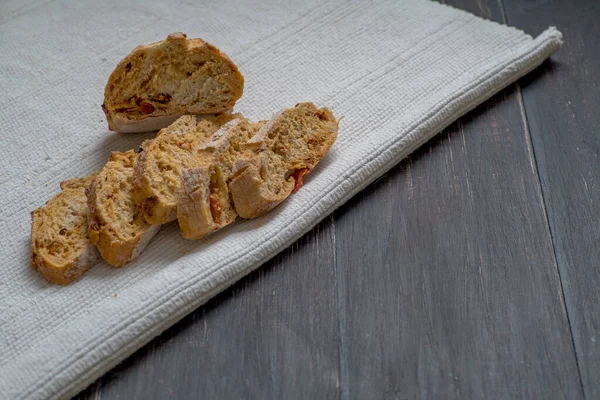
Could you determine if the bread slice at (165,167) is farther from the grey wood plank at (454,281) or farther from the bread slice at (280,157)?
the grey wood plank at (454,281)

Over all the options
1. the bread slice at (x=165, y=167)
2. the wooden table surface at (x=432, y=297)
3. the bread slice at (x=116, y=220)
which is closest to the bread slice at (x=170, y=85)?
the bread slice at (x=165, y=167)

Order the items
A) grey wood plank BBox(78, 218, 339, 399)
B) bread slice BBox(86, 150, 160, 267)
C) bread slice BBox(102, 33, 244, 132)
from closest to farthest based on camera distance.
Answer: grey wood plank BBox(78, 218, 339, 399) → bread slice BBox(86, 150, 160, 267) → bread slice BBox(102, 33, 244, 132)

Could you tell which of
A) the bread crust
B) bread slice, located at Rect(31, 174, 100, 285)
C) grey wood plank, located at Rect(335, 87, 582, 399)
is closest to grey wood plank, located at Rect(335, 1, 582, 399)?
grey wood plank, located at Rect(335, 87, 582, 399)

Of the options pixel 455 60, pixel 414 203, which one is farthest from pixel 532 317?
pixel 455 60

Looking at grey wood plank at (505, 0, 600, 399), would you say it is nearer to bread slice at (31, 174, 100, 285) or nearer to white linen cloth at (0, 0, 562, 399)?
white linen cloth at (0, 0, 562, 399)

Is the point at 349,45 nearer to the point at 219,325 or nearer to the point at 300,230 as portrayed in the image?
the point at 300,230

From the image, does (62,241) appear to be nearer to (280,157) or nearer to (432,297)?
(280,157)

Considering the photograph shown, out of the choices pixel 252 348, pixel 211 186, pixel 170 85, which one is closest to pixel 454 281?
pixel 252 348
